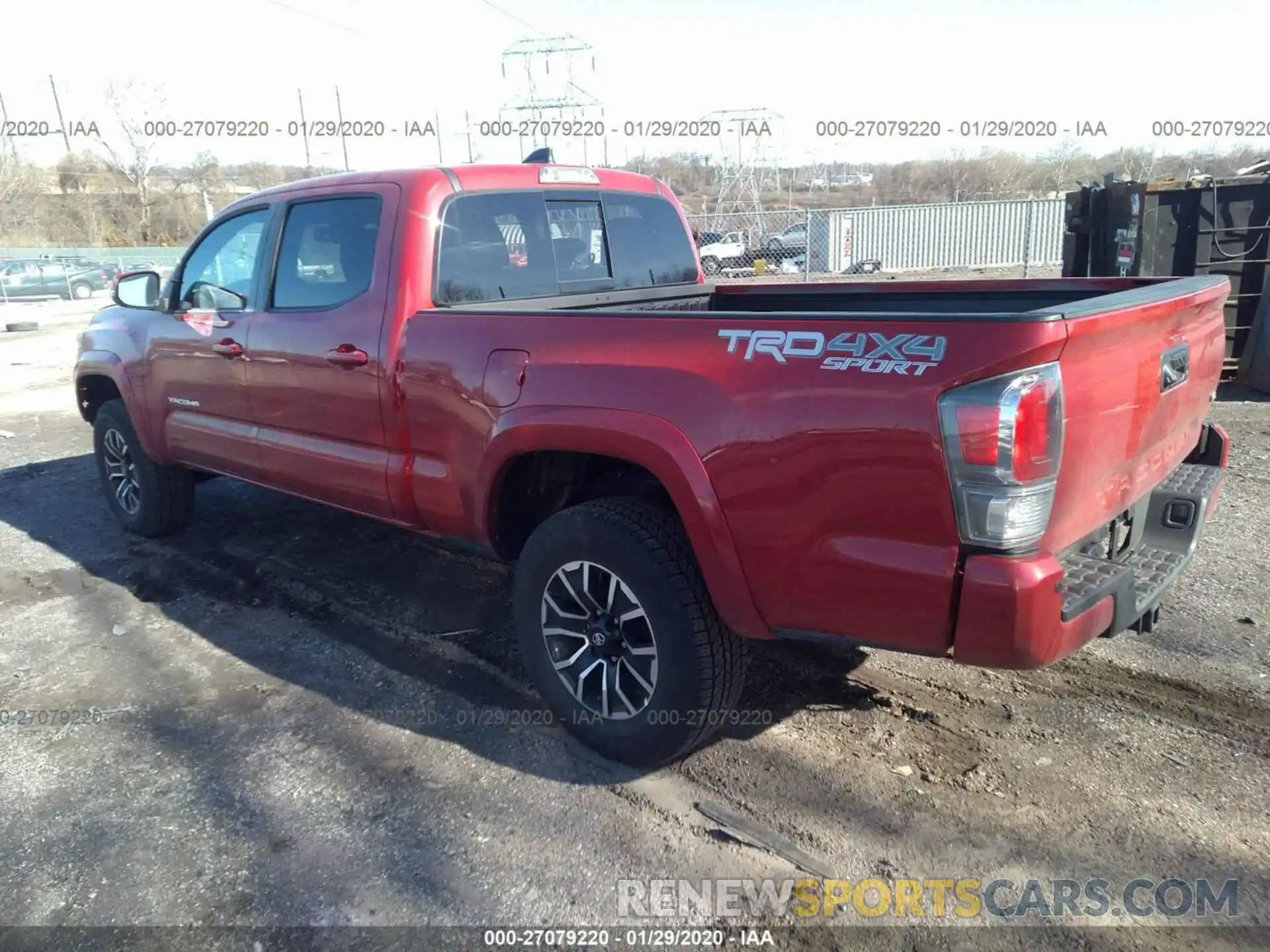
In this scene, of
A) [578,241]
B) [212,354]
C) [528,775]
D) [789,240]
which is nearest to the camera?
[528,775]

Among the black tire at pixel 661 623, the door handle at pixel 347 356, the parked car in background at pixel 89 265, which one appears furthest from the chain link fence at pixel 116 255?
the black tire at pixel 661 623

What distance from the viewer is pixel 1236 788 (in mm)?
2748

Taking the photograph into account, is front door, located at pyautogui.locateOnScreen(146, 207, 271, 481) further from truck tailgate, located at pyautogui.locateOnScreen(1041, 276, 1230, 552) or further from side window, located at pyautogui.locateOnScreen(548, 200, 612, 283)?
truck tailgate, located at pyautogui.locateOnScreen(1041, 276, 1230, 552)

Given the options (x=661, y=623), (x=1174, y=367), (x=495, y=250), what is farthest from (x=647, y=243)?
(x=1174, y=367)

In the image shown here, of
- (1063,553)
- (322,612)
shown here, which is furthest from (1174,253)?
(322,612)

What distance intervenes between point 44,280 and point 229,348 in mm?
26973

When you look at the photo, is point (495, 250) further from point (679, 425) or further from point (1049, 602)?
point (1049, 602)

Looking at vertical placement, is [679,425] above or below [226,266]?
below

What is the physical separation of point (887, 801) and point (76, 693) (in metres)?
3.28

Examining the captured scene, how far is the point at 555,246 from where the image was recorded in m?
4.09

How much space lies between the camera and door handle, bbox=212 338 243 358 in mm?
4352

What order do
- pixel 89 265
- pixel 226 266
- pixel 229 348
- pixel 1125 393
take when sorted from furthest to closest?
pixel 89 265, pixel 226 266, pixel 229 348, pixel 1125 393

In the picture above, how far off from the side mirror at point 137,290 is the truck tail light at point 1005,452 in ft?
15.0

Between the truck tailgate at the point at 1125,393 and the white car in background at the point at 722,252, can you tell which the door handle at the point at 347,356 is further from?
the white car in background at the point at 722,252
